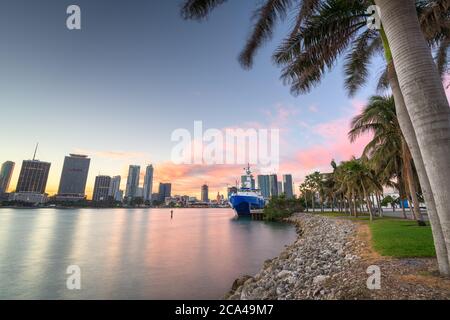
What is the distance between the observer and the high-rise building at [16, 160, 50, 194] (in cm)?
18325

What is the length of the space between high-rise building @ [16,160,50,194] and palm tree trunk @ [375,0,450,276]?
247 m

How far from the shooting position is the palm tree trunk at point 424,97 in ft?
12.4

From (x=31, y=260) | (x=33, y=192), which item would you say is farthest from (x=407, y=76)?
(x=33, y=192)

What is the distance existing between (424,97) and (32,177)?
9821 inches

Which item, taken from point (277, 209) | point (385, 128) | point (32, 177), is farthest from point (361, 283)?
point (32, 177)

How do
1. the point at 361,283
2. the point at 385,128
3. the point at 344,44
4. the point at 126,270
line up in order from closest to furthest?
the point at 361,283 → the point at 344,44 → the point at 126,270 → the point at 385,128

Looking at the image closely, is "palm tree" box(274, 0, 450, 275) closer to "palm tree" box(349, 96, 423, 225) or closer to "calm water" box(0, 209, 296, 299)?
"palm tree" box(349, 96, 423, 225)

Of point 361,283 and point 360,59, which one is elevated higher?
point 360,59

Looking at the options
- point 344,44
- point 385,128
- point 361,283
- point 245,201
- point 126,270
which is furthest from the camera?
point 245,201

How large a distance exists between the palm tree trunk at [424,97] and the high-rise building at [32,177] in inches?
9729

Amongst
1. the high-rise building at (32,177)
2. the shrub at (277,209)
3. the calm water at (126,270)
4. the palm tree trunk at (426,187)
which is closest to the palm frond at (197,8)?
the palm tree trunk at (426,187)

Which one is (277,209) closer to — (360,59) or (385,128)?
(385,128)

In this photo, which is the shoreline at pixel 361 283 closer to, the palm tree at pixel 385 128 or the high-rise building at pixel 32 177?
the palm tree at pixel 385 128

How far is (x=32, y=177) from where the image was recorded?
7357 inches
